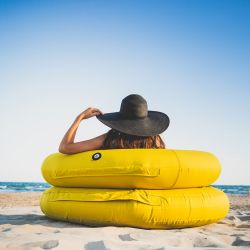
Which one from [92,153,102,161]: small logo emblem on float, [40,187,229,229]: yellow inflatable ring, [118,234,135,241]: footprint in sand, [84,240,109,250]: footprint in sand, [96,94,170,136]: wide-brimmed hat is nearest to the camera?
[84,240,109,250]: footprint in sand

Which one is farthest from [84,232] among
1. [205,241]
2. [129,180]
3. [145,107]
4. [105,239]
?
[145,107]

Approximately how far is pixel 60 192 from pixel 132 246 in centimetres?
157

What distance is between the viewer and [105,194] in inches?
136

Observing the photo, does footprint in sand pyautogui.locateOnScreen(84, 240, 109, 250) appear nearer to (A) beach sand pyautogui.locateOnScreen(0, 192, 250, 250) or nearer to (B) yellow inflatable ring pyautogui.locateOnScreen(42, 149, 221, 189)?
(A) beach sand pyautogui.locateOnScreen(0, 192, 250, 250)

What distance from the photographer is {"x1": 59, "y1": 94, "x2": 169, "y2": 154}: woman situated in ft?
12.4

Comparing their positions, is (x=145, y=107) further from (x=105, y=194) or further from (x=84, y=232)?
(x=84, y=232)

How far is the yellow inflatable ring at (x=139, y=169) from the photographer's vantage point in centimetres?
335

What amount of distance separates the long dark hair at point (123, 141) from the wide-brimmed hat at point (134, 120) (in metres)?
0.13

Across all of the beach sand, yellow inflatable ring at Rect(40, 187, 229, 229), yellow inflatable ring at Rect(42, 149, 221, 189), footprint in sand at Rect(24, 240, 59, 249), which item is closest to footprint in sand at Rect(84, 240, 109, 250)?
the beach sand

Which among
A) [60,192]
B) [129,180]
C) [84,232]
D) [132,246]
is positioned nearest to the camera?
[132,246]

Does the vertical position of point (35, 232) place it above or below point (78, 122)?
below

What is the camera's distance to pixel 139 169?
331cm

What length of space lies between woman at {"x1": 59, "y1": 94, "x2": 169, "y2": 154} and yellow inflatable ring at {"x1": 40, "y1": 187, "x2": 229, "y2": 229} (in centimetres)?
53

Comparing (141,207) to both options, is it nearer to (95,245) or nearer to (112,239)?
(112,239)
